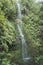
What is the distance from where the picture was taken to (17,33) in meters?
14.6

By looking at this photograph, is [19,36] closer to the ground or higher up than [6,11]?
closer to the ground

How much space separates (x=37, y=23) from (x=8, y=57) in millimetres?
4078

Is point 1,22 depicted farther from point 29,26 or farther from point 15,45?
point 29,26

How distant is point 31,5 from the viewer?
17.6 metres

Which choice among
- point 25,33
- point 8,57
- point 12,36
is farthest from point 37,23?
point 8,57

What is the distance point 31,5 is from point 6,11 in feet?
10.6

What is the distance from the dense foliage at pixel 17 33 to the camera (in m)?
13.0

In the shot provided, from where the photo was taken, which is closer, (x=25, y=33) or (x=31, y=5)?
(x=25, y=33)

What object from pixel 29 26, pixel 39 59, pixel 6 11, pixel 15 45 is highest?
pixel 6 11

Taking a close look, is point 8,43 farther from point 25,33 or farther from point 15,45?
point 25,33

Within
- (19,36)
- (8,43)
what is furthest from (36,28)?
(8,43)

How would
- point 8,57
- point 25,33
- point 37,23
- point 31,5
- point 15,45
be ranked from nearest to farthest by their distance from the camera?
point 8,57, point 15,45, point 25,33, point 37,23, point 31,5

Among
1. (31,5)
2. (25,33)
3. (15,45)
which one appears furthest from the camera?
(31,5)

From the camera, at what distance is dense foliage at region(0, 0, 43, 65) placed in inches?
512
